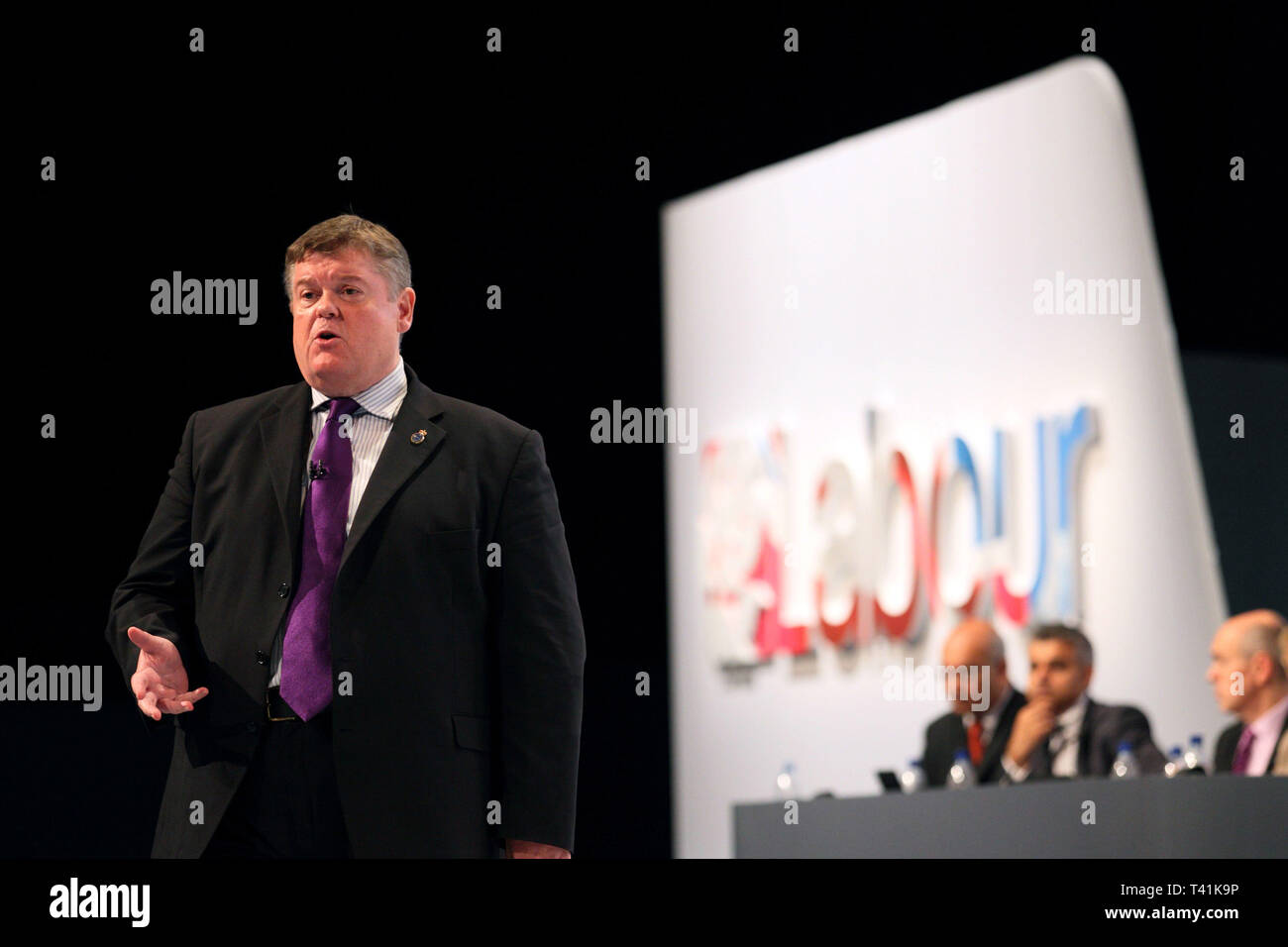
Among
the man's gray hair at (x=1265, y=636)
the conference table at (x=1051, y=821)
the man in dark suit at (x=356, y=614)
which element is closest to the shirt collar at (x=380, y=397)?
the man in dark suit at (x=356, y=614)

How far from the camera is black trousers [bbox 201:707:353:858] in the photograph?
2396 millimetres

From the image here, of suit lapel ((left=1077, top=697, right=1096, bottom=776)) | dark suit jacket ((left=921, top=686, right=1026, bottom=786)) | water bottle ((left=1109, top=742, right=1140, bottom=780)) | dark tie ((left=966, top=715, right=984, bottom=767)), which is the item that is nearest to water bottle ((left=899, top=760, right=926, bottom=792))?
dark suit jacket ((left=921, top=686, right=1026, bottom=786))

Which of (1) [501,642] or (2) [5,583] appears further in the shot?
(2) [5,583]

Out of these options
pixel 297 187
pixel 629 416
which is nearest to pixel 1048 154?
pixel 629 416

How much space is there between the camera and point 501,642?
8.35 feet

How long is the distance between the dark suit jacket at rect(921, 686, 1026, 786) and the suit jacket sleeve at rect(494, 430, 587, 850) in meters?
2.91

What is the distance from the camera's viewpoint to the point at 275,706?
2.44m

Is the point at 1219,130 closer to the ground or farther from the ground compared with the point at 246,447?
farther from the ground

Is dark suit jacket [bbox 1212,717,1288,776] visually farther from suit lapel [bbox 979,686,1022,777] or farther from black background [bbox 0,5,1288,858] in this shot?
black background [bbox 0,5,1288,858]

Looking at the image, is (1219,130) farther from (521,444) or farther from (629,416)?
(521,444)

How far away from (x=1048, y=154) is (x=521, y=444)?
162 inches

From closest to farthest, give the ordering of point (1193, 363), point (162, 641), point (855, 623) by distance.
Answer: point (162, 641)
point (1193, 363)
point (855, 623)

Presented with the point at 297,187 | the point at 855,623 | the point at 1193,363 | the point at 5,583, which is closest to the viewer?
the point at 297,187

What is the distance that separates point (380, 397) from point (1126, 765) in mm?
2635
